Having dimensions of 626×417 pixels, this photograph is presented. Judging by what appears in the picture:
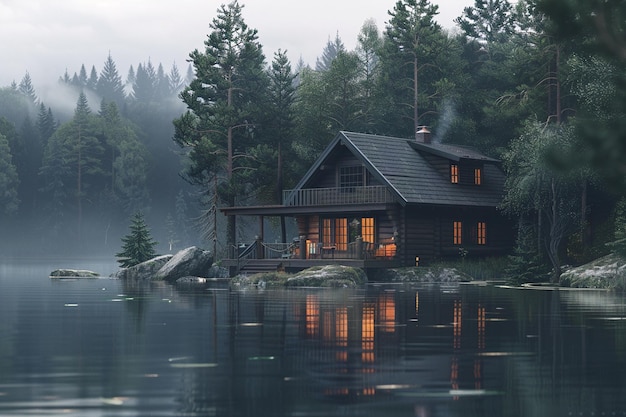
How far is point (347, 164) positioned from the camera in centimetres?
5925

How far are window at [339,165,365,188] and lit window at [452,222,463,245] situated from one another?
5574 mm

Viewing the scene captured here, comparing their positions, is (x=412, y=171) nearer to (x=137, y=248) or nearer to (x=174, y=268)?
(x=174, y=268)

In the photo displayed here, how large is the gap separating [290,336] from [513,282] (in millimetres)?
29527

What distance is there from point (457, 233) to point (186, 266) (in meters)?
14.4

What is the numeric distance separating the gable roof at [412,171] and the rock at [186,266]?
6.51 metres

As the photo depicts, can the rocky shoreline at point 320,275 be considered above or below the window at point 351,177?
below

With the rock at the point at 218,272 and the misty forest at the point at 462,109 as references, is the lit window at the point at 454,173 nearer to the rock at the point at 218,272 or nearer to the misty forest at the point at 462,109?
the misty forest at the point at 462,109

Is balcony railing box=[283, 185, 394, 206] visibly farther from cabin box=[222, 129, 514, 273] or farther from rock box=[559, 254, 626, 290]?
rock box=[559, 254, 626, 290]

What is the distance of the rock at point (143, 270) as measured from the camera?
59750 millimetres

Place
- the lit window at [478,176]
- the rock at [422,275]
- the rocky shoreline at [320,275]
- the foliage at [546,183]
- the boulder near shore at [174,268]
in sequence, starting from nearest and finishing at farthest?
the rocky shoreline at [320,275] → the foliage at [546,183] → the rock at [422,275] → the boulder near shore at [174,268] → the lit window at [478,176]

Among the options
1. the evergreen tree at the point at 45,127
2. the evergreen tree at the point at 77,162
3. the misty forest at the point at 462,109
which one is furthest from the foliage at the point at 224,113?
the evergreen tree at the point at 45,127

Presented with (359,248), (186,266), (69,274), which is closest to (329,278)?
(359,248)

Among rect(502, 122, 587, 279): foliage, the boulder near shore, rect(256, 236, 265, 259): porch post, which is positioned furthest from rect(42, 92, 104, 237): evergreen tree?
rect(502, 122, 587, 279): foliage

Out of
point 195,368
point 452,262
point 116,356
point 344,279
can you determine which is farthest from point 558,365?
point 452,262
